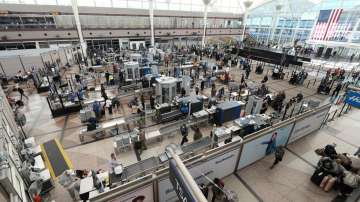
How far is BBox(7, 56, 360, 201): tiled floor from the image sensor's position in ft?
19.1

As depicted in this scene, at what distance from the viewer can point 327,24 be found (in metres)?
26.1

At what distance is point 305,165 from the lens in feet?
22.4

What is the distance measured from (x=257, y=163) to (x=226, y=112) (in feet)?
17.2

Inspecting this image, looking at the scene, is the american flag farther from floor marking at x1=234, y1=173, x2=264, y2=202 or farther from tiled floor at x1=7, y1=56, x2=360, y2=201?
floor marking at x1=234, y1=173, x2=264, y2=202

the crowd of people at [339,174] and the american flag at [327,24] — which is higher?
the american flag at [327,24]

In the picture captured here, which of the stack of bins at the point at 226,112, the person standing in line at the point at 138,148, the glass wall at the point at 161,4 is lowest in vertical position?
the person standing in line at the point at 138,148

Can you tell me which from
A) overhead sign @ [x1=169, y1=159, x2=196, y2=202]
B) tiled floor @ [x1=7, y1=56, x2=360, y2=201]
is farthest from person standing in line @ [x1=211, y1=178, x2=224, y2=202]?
overhead sign @ [x1=169, y1=159, x2=196, y2=202]

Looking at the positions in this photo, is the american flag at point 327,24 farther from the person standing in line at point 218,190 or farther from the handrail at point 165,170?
the person standing in line at point 218,190

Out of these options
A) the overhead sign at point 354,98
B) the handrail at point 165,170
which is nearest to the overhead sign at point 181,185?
the handrail at point 165,170

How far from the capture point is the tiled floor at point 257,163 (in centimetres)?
582

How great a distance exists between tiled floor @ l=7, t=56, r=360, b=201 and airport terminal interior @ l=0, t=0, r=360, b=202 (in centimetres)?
5

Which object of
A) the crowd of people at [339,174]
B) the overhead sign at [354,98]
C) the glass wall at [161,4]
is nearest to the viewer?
the crowd of people at [339,174]


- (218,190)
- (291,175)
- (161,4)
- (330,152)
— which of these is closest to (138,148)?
(218,190)

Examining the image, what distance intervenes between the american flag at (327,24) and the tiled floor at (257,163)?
17.4 meters
